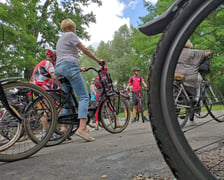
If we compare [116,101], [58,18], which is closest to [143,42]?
[58,18]

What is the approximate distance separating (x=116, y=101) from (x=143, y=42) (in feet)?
40.8

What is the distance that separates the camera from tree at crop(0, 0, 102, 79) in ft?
27.4

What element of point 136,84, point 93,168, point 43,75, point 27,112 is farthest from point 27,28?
point 93,168

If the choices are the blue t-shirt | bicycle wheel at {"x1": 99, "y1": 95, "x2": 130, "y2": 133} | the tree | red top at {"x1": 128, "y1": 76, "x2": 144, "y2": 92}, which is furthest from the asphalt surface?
the tree

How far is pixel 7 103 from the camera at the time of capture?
2037mm

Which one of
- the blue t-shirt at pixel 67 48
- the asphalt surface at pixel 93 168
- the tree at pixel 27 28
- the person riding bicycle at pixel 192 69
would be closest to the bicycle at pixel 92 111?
the blue t-shirt at pixel 67 48

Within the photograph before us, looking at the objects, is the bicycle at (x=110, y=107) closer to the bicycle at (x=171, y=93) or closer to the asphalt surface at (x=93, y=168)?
the asphalt surface at (x=93, y=168)

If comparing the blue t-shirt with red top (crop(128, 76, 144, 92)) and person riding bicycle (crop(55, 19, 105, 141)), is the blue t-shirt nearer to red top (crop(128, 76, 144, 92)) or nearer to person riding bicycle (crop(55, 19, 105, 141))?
person riding bicycle (crop(55, 19, 105, 141))

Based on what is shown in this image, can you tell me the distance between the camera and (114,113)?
4.09 metres

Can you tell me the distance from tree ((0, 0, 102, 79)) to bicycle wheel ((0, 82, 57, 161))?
6.55 m

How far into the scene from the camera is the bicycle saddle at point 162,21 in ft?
2.78

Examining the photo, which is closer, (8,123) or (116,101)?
(8,123)

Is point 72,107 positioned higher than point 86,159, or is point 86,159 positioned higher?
point 72,107

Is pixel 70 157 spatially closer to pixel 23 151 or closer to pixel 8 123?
pixel 23 151
